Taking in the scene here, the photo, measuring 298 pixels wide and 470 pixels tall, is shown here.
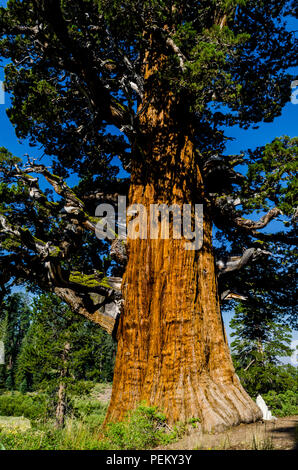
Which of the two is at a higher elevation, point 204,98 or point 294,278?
point 204,98

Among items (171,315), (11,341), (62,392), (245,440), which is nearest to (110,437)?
(245,440)

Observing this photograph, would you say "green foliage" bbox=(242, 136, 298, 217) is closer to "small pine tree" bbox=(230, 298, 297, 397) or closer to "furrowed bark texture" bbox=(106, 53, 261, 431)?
"furrowed bark texture" bbox=(106, 53, 261, 431)

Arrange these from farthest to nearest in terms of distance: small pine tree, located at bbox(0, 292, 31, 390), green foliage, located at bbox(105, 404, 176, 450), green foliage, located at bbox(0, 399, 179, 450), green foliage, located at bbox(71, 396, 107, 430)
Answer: small pine tree, located at bbox(0, 292, 31, 390) → green foliage, located at bbox(71, 396, 107, 430) → green foliage, located at bbox(105, 404, 176, 450) → green foliage, located at bbox(0, 399, 179, 450)

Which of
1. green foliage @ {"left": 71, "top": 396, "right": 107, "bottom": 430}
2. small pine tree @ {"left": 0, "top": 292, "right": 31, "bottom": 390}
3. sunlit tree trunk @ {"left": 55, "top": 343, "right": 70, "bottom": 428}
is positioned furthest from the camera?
small pine tree @ {"left": 0, "top": 292, "right": 31, "bottom": 390}

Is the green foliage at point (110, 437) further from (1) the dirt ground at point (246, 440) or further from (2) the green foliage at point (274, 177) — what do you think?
(2) the green foliage at point (274, 177)

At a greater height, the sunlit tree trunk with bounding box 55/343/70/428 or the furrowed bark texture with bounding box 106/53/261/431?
the furrowed bark texture with bounding box 106/53/261/431

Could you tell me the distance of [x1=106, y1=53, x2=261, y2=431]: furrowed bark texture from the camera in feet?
14.3

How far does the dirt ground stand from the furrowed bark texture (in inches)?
9.1

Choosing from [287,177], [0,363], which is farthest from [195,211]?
[0,363]

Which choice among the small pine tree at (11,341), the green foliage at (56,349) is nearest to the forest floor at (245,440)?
the green foliage at (56,349)

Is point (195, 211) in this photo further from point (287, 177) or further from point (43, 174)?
point (43, 174)

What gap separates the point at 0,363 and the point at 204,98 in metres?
49.5

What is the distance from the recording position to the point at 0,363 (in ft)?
141

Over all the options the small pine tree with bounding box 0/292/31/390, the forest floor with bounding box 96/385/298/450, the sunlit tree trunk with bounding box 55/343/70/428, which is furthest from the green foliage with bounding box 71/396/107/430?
the small pine tree with bounding box 0/292/31/390
